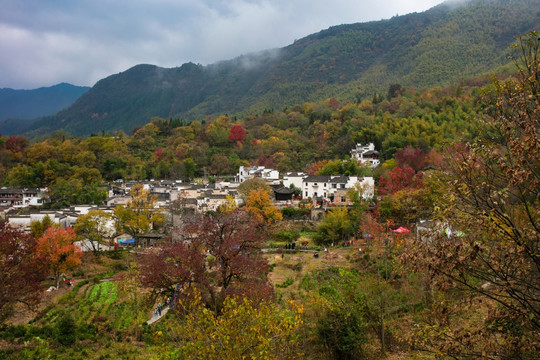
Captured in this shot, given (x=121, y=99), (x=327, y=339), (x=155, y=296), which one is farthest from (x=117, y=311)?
(x=121, y=99)

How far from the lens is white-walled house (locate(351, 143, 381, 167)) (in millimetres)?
45312

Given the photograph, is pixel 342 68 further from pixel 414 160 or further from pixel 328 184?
pixel 328 184

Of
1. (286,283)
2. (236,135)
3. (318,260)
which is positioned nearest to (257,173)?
(236,135)

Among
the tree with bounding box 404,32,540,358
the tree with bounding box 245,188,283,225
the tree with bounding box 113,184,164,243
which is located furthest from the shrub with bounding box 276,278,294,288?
the tree with bounding box 404,32,540,358

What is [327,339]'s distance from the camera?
30.3 ft

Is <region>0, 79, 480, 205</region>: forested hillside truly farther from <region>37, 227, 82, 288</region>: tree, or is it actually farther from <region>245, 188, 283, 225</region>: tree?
<region>37, 227, 82, 288</region>: tree

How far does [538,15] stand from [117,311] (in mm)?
120046

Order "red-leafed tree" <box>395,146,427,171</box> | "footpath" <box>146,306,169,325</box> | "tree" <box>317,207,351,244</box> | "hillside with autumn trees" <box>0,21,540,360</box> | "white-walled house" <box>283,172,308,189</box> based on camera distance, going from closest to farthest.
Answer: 1. "hillside with autumn trees" <box>0,21,540,360</box>
2. "footpath" <box>146,306,169,325</box>
3. "tree" <box>317,207,351,244</box>
4. "red-leafed tree" <box>395,146,427,171</box>
5. "white-walled house" <box>283,172,308,189</box>

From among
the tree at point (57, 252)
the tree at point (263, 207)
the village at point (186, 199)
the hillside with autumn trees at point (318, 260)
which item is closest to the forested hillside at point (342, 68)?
the hillside with autumn trees at point (318, 260)

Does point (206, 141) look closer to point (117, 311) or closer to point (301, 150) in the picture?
point (301, 150)

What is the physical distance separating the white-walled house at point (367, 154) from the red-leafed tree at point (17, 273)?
35907mm

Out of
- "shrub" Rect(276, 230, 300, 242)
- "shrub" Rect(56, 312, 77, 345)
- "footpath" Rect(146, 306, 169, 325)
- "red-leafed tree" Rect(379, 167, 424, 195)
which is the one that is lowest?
"shrub" Rect(276, 230, 300, 242)

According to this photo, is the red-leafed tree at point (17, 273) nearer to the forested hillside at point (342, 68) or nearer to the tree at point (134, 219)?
the tree at point (134, 219)

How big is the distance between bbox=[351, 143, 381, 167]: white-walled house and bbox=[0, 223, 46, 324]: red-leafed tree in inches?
1414
